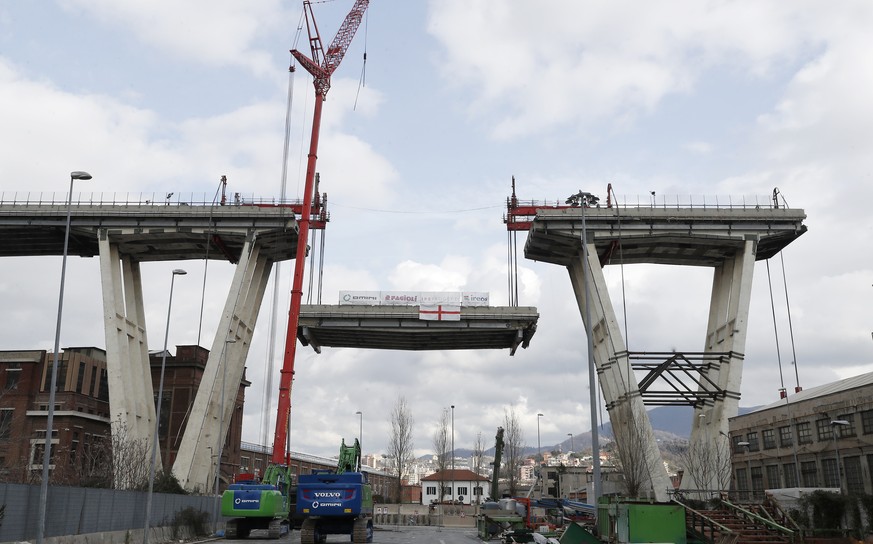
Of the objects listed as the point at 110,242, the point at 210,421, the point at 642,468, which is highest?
the point at 110,242

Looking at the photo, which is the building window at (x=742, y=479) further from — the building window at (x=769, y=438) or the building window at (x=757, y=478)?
the building window at (x=769, y=438)

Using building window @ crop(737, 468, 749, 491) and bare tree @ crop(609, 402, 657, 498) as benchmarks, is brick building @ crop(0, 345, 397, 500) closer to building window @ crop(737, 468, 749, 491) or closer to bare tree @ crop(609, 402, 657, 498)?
bare tree @ crop(609, 402, 657, 498)

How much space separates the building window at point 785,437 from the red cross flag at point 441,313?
26256mm

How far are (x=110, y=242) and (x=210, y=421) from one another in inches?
627

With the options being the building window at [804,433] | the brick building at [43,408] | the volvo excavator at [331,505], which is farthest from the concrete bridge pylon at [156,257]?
the building window at [804,433]

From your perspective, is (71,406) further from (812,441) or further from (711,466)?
(812,441)

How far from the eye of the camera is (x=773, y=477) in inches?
2271

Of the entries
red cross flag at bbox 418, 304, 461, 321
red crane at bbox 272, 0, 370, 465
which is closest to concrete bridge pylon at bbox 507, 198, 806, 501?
red cross flag at bbox 418, 304, 461, 321

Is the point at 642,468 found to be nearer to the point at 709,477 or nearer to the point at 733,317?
the point at 709,477

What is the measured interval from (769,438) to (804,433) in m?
6.15

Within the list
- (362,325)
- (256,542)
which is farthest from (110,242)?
(256,542)

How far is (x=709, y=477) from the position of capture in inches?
1984

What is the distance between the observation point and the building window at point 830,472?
48.5 meters

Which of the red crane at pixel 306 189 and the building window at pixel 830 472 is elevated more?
the red crane at pixel 306 189
